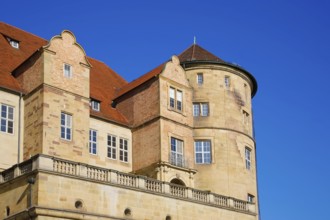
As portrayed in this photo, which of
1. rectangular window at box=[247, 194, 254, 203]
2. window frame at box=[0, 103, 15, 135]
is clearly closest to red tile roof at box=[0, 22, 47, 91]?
window frame at box=[0, 103, 15, 135]

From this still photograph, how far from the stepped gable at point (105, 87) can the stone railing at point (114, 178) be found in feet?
23.7

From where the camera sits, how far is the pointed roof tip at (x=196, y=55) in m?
49.3

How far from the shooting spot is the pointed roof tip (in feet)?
162

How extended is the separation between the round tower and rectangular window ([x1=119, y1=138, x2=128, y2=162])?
17.7 ft

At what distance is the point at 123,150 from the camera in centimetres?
4431

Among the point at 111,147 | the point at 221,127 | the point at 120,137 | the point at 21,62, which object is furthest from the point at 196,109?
the point at 21,62

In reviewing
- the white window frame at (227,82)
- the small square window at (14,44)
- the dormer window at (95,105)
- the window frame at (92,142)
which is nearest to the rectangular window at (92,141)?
the window frame at (92,142)

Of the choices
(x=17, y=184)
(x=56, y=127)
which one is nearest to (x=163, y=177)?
(x=56, y=127)

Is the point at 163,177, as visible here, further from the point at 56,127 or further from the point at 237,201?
the point at 56,127

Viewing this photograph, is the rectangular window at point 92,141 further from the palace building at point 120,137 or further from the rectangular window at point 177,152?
the rectangular window at point 177,152

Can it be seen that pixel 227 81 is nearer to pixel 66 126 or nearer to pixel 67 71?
pixel 67 71

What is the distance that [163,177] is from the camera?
138 ft

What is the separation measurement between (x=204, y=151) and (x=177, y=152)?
294 centimetres

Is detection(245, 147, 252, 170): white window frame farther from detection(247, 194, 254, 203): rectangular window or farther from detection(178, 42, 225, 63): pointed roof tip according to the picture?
detection(178, 42, 225, 63): pointed roof tip
